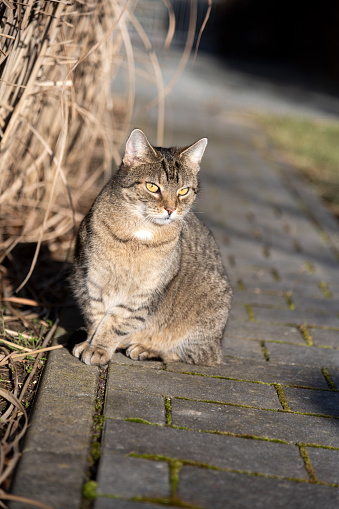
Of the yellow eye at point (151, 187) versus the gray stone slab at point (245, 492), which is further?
the yellow eye at point (151, 187)

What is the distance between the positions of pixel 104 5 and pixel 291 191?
357cm

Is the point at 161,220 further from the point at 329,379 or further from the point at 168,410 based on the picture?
the point at 329,379

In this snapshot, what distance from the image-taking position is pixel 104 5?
11.9 feet

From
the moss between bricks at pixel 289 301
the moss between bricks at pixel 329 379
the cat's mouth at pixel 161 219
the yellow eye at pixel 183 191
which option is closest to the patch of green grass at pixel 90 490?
the cat's mouth at pixel 161 219

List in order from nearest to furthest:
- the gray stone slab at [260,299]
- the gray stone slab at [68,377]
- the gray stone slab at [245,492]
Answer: the gray stone slab at [245,492] < the gray stone slab at [68,377] < the gray stone slab at [260,299]

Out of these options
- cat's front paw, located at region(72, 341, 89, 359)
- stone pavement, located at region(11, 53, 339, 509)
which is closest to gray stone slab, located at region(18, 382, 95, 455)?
stone pavement, located at region(11, 53, 339, 509)

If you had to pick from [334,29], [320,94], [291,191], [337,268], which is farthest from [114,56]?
[334,29]

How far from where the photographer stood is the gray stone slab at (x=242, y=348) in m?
3.15

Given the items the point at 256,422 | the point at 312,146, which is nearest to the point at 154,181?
the point at 256,422

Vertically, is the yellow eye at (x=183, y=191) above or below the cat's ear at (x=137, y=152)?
below

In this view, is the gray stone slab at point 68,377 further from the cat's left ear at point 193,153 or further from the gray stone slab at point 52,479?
the cat's left ear at point 193,153

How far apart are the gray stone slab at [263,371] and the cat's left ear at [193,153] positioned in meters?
1.02

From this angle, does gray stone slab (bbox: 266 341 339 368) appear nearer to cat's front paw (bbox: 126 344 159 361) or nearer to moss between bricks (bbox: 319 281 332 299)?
cat's front paw (bbox: 126 344 159 361)

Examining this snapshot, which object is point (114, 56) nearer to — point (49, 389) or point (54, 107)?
point (54, 107)
